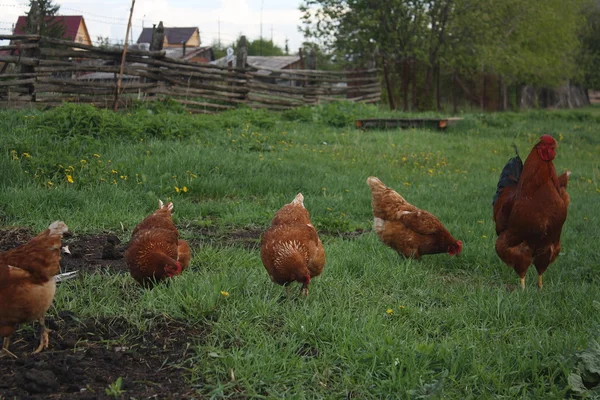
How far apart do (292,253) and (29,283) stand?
1843mm

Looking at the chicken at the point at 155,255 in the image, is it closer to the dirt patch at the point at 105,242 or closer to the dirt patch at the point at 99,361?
the dirt patch at the point at 105,242

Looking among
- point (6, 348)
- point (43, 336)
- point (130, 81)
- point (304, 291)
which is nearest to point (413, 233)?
point (304, 291)

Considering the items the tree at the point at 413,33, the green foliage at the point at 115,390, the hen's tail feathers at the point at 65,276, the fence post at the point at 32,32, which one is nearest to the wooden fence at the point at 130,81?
the fence post at the point at 32,32

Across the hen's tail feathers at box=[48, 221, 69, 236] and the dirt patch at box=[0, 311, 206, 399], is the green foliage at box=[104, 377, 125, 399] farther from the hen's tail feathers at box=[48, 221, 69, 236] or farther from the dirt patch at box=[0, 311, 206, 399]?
the hen's tail feathers at box=[48, 221, 69, 236]

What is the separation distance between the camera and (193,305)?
12.9 feet

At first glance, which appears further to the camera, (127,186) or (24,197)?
(127,186)

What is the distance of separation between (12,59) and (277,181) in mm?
6615

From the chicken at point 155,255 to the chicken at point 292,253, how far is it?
706mm

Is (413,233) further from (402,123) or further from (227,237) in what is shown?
(402,123)

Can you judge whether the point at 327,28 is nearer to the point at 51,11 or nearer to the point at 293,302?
the point at 51,11

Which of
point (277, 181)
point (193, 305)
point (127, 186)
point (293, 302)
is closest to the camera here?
point (193, 305)

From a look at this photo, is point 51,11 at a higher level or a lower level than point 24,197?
higher

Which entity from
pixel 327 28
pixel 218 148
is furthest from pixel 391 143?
pixel 327 28

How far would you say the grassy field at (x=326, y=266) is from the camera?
133 inches
